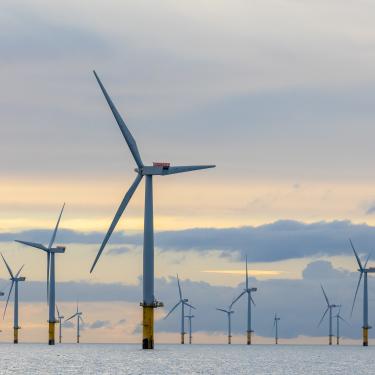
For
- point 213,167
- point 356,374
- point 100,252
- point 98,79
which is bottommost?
point 356,374

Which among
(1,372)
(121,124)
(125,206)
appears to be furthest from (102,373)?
(121,124)

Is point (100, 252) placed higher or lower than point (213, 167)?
lower

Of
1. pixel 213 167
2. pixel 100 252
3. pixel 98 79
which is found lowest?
pixel 100 252

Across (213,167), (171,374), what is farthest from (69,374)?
(213,167)

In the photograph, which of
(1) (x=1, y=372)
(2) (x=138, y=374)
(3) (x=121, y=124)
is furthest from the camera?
(3) (x=121, y=124)

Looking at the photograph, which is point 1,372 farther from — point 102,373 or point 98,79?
point 98,79

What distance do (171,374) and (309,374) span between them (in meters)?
26.6

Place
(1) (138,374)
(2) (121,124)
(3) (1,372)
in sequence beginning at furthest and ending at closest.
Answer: (2) (121,124) → (3) (1,372) → (1) (138,374)

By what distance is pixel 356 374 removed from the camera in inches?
7790

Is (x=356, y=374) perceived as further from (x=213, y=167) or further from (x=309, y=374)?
(x=213, y=167)

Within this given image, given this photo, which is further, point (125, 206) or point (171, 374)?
point (125, 206)

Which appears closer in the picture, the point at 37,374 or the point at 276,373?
the point at 37,374

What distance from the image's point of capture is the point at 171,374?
590 feet

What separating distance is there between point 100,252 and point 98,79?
1167 inches
